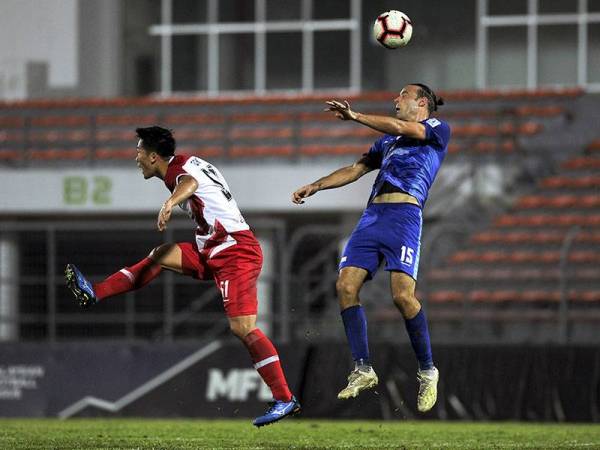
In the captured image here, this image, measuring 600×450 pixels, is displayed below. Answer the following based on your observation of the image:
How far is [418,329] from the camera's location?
978 centimetres

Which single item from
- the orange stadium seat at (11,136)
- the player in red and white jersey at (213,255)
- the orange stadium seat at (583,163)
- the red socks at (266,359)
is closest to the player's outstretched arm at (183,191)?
the player in red and white jersey at (213,255)

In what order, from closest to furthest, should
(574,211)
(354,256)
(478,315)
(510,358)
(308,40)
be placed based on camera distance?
(354,256) < (510,358) < (478,315) < (574,211) < (308,40)

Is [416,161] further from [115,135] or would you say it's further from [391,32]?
[115,135]

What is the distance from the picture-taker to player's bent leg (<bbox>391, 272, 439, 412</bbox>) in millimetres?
9625

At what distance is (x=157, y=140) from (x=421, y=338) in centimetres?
244

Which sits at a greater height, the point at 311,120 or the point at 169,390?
the point at 311,120

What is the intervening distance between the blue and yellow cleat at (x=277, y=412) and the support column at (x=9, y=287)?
7.48 m

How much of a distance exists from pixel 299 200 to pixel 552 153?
1098cm

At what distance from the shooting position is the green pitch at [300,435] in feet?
32.1

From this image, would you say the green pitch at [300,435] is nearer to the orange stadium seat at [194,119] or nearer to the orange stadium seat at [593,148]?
the orange stadium seat at [593,148]

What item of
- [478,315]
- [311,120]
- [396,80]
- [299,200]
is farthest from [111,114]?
[299,200]

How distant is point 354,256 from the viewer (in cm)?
976

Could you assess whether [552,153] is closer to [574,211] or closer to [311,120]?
[574,211]

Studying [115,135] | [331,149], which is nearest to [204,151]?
[115,135]
